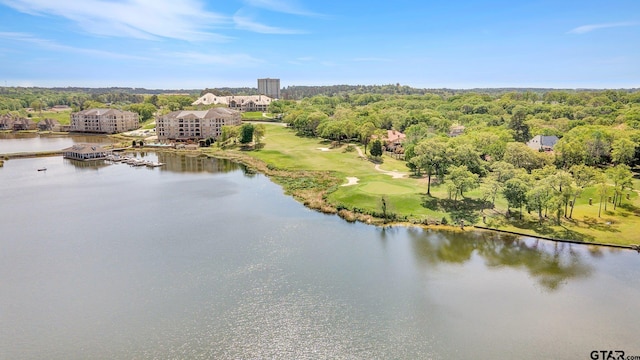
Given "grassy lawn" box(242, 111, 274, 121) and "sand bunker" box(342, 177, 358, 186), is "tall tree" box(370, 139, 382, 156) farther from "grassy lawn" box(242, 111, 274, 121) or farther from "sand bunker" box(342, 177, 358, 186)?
"grassy lawn" box(242, 111, 274, 121)

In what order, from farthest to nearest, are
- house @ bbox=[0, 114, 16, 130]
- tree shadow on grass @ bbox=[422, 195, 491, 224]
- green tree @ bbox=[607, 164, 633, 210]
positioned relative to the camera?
house @ bbox=[0, 114, 16, 130] < green tree @ bbox=[607, 164, 633, 210] < tree shadow on grass @ bbox=[422, 195, 491, 224]

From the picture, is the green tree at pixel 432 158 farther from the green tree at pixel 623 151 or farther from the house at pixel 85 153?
the house at pixel 85 153

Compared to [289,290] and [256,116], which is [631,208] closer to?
[289,290]

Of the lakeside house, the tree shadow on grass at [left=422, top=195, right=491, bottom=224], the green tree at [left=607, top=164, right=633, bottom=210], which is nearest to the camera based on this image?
the tree shadow on grass at [left=422, top=195, right=491, bottom=224]

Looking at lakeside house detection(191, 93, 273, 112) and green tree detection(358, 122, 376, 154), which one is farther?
lakeside house detection(191, 93, 273, 112)

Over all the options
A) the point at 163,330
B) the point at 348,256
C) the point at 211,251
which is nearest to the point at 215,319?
the point at 163,330

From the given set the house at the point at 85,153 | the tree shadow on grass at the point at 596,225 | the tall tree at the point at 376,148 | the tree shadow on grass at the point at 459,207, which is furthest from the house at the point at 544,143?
the house at the point at 85,153

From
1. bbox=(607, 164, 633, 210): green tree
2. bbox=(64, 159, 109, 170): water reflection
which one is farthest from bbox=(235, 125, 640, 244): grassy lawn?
bbox=(64, 159, 109, 170): water reflection
